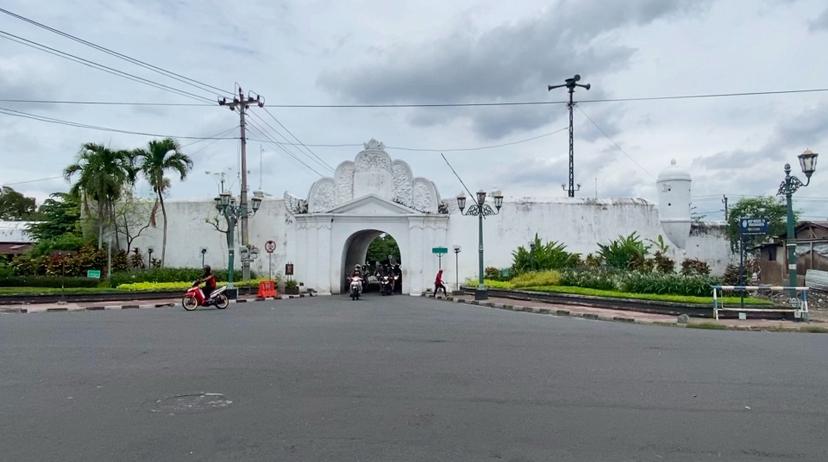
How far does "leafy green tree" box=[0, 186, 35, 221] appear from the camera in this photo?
185ft

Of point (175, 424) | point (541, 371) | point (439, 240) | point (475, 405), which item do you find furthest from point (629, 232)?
point (175, 424)

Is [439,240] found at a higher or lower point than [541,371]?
higher

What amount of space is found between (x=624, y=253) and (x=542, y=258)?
11.5 feet

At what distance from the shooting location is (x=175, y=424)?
5.35 meters

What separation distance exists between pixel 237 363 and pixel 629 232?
930 inches

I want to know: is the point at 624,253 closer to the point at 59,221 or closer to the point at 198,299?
the point at 198,299

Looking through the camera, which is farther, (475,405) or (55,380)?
(55,380)

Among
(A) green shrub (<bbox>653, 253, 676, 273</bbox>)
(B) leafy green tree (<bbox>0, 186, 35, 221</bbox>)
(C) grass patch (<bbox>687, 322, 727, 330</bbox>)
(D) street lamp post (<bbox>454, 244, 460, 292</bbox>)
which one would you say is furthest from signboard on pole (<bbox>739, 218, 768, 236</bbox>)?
(B) leafy green tree (<bbox>0, 186, 35, 221</bbox>)

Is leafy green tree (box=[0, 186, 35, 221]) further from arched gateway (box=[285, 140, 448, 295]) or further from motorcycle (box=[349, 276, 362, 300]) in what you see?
motorcycle (box=[349, 276, 362, 300])

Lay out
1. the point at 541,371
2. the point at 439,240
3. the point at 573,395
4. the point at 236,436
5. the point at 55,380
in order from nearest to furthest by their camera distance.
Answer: the point at 236,436
the point at 573,395
the point at 55,380
the point at 541,371
the point at 439,240

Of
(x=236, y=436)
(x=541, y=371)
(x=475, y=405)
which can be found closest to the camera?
(x=236, y=436)

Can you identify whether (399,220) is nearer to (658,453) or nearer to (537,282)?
(537,282)

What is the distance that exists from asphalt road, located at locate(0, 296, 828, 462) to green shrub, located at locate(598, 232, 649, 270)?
1484 centimetres

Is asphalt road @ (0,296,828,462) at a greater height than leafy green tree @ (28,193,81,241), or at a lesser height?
lesser
